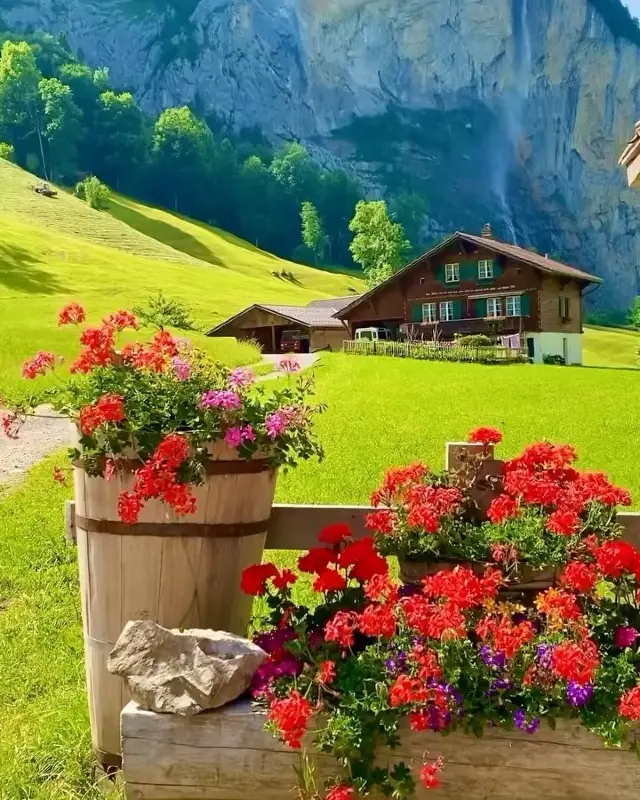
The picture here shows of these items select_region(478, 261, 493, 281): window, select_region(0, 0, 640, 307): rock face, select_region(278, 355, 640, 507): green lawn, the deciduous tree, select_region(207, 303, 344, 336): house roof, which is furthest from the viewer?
select_region(0, 0, 640, 307): rock face

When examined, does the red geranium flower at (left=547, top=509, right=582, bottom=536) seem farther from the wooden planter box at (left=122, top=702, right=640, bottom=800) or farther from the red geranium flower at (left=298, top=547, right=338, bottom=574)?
the red geranium flower at (left=298, top=547, right=338, bottom=574)

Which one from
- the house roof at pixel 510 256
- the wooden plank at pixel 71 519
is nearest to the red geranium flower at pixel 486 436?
the wooden plank at pixel 71 519

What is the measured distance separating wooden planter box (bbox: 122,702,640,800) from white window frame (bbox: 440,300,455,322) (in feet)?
153

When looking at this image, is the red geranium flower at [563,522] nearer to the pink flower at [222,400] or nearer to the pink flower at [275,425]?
the pink flower at [275,425]

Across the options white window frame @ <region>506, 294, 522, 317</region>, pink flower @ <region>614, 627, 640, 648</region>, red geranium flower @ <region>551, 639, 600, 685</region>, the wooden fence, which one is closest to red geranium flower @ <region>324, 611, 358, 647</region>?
red geranium flower @ <region>551, 639, 600, 685</region>

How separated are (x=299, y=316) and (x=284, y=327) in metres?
2.28

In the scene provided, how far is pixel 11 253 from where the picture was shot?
63031 millimetres

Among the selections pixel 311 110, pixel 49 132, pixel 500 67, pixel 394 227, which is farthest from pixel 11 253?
pixel 500 67

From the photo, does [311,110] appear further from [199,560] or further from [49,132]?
[199,560]

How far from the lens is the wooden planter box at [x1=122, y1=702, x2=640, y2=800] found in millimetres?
3053

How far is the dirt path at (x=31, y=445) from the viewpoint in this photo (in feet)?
47.5

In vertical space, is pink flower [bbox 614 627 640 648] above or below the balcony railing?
below

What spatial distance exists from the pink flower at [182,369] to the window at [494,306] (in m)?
45.3

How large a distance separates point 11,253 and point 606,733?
6603 cm
